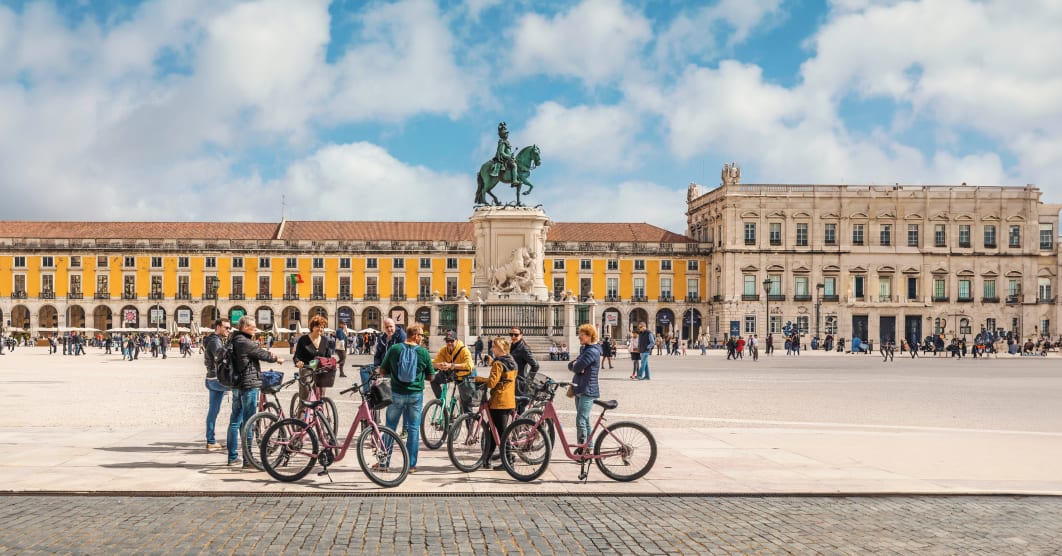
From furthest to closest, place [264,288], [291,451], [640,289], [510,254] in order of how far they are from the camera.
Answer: [640,289] < [264,288] < [510,254] < [291,451]

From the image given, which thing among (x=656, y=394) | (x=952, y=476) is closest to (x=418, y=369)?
(x=952, y=476)

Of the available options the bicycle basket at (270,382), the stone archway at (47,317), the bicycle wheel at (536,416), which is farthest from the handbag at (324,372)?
the stone archway at (47,317)

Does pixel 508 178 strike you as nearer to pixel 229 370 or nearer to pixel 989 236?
pixel 229 370

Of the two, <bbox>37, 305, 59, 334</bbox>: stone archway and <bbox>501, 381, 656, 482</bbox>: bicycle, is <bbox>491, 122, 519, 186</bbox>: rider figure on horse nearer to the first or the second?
<bbox>501, 381, 656, 482</bbox>: bicycle

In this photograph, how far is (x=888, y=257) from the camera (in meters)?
74.4

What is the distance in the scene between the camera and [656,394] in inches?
747

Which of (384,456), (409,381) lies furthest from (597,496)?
(409,381)

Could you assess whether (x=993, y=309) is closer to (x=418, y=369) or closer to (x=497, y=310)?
(x=497, y=310)

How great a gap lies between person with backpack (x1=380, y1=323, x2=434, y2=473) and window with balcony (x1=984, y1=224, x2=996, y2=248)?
72564 mm

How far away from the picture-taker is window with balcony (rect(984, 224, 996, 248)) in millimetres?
74500

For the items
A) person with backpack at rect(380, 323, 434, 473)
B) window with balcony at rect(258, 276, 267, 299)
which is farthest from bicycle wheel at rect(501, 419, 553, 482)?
window with balcony at rect(258, 276, 267, 299)

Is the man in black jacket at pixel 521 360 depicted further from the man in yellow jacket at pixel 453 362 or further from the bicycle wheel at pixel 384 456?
the bicycle wheel at pixel 384 456

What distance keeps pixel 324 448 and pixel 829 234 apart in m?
69.4

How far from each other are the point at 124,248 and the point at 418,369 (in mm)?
72187
